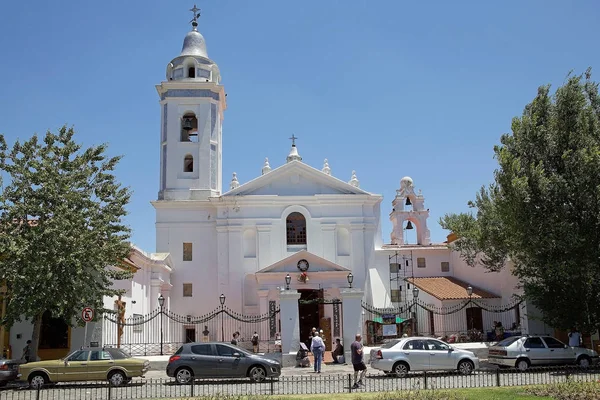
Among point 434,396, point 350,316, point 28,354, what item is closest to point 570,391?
point 434,396

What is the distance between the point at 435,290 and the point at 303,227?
335 inches

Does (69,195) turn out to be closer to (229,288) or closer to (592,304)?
(229,288)

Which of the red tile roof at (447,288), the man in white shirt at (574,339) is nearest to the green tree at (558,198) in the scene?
the man in white shirt at (574,339)

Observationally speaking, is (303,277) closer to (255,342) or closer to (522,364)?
(255,342)

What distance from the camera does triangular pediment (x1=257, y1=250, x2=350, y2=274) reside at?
113 ft

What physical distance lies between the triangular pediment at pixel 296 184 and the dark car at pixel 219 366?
1856 cm

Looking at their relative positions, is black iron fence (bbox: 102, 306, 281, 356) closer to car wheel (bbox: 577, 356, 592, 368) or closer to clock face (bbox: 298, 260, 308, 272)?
clock face (bbox: 298, 260, 308, 272)

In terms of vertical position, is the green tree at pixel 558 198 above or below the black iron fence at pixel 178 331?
above

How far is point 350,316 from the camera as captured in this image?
24328 millimetres

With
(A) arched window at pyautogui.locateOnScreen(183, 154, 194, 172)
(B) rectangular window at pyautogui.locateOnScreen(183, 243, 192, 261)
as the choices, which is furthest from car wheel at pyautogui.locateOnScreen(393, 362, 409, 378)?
(A) arched window at pyautogui.locateOnScreen(183, 154, 194, 172)

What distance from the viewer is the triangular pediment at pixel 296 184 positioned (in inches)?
1483

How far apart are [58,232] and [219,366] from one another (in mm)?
6783

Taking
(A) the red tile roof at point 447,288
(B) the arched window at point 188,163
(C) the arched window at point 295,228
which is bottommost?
(A) the red tile roof at point 447,288

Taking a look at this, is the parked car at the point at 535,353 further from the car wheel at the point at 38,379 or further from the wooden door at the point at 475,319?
the car wheel at the point at 38,379
